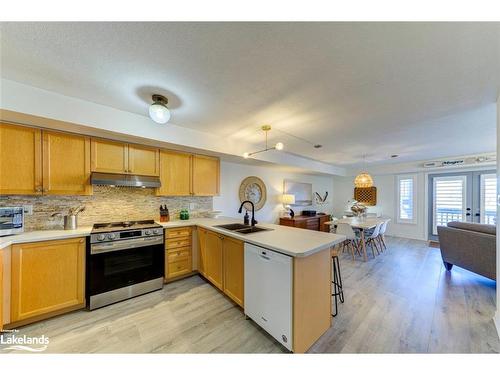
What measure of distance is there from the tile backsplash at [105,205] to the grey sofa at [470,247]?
4.31 m

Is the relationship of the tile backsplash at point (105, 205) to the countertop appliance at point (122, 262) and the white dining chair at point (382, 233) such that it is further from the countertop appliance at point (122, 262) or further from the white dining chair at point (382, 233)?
the white dining chair at point (382, 233)

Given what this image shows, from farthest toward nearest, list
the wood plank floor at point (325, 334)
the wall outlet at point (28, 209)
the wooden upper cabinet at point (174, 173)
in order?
1. the wooden upper cabinet at point (174, 173)
2. the wall outlet at point (28, 209)
3. the wood plank floor at point (325, 334)

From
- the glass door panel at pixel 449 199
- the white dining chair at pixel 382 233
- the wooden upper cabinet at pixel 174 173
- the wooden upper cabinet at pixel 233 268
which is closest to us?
the wooden upper cabinet at pixel 233 268

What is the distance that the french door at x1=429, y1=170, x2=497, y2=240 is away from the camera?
176 inches

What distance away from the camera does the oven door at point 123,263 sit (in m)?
2.09

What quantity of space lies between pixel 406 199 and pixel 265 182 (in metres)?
4.50

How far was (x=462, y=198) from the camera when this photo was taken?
481cm

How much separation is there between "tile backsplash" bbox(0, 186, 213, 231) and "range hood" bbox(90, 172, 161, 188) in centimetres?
41

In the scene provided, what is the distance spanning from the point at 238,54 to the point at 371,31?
82 centimetres

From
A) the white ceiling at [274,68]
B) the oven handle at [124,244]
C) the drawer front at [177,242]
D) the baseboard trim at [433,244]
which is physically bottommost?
the baseboard trim at [433,244]

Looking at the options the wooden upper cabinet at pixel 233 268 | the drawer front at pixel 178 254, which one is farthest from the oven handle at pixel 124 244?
the wooden upper cabinet at pixel 233 268

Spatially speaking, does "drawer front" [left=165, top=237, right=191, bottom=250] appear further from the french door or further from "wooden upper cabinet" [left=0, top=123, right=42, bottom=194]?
the french door

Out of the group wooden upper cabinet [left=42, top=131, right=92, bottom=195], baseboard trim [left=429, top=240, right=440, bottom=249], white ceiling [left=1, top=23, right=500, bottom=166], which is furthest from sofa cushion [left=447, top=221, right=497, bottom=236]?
wooden upper cabinet [left=42, top=131, right=92, bottom=195]

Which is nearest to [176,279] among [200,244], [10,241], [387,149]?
[200,244]
